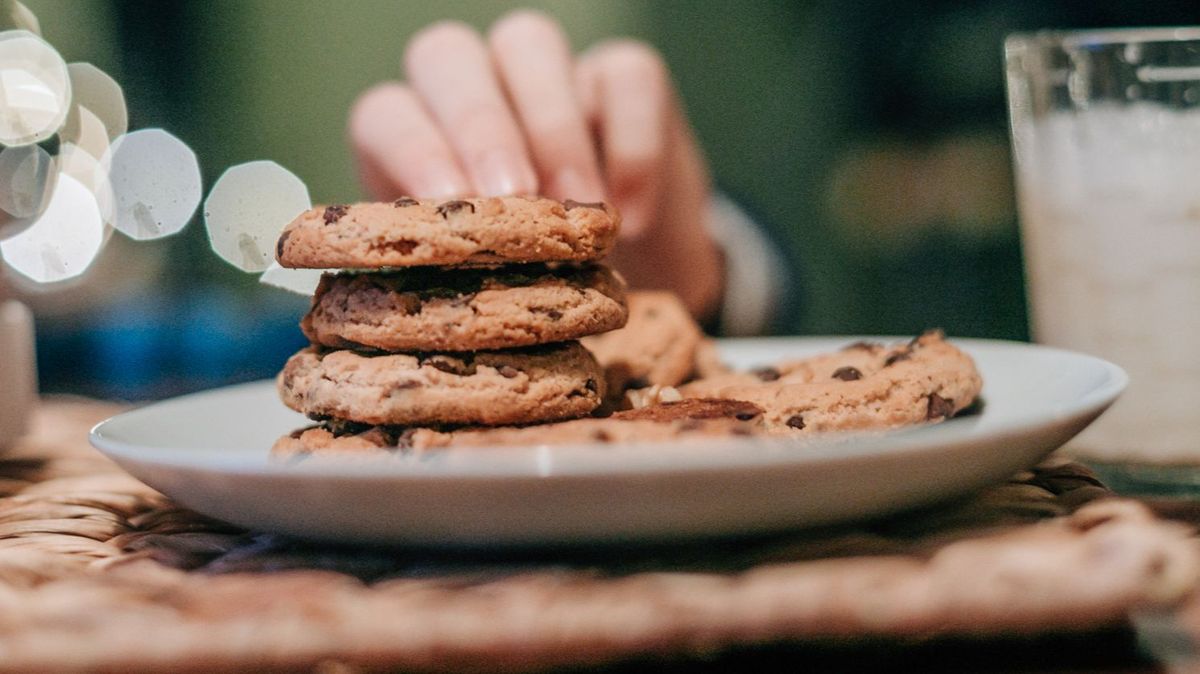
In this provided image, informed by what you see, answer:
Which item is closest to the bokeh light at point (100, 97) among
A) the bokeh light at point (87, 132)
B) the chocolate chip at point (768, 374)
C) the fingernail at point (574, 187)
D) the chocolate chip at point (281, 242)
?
the bokeh light at point (87, 132)

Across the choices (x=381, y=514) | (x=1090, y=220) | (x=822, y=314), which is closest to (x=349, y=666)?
(x=381, y=514)

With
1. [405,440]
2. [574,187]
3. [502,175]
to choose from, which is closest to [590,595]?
[405,440]

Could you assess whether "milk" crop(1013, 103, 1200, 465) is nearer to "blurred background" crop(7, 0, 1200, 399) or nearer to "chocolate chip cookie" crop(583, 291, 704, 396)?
"chocolate chip cookie" crop(583, 291, 704, 396)

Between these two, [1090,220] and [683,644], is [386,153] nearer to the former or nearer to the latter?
[1090,220]

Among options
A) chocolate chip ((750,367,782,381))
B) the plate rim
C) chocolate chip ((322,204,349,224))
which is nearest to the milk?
chocolate chip ((750,367,782,381))

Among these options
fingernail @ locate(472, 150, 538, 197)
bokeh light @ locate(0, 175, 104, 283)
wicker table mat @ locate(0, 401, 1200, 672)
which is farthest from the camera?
bokeh light @ locate(0, 175, 104, 283)

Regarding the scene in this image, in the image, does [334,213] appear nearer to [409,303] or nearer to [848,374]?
[409,303]

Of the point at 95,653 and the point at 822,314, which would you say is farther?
the point at 822,314
